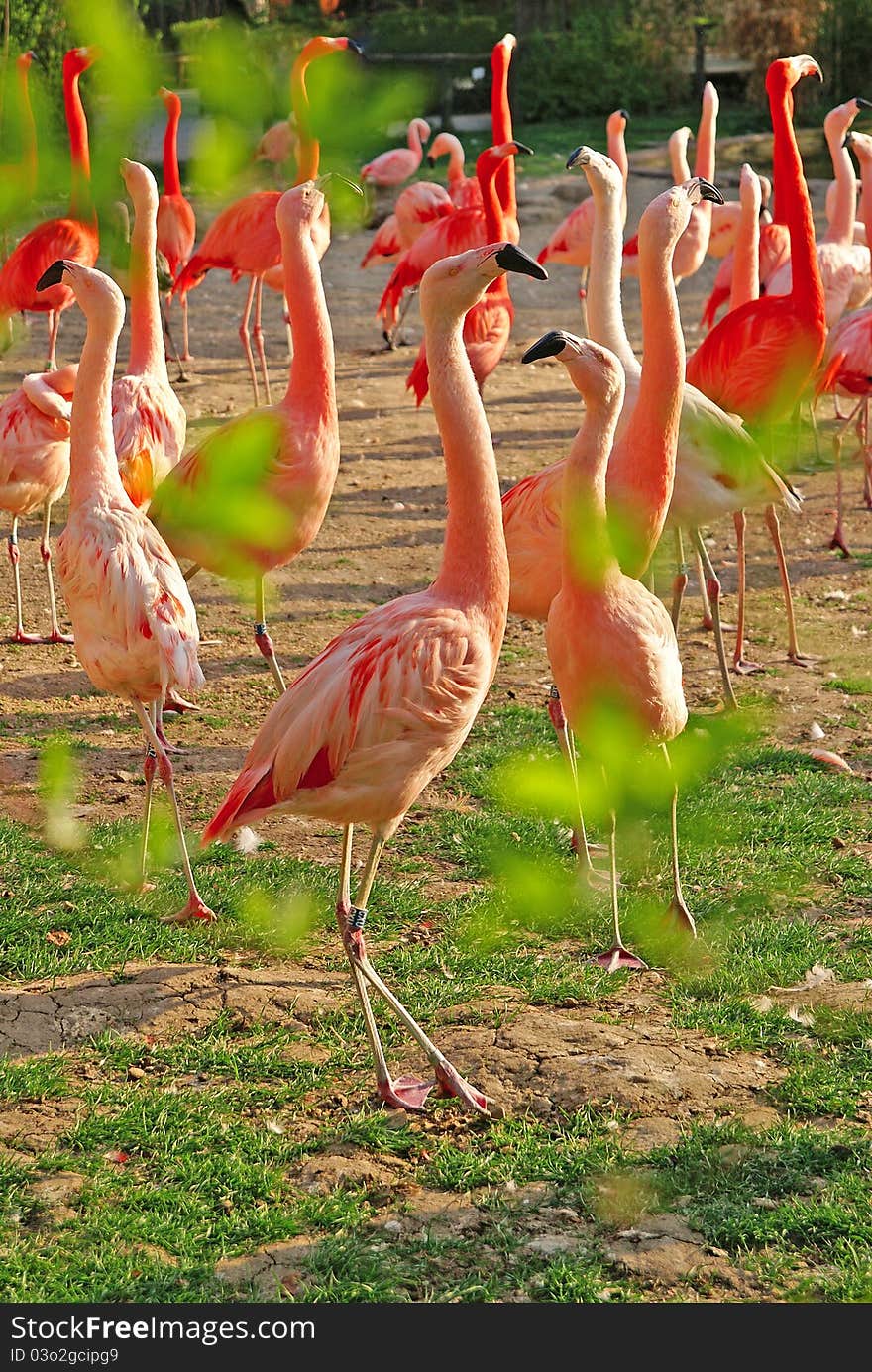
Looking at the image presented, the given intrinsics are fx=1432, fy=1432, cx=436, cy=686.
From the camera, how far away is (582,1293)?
7.72ft

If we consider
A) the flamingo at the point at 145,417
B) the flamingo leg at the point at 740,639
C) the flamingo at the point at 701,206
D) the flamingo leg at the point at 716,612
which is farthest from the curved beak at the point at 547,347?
the flamingo at the point at 701,206

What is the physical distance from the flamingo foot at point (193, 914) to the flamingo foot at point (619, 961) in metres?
0.97

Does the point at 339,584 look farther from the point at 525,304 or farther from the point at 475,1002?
the point at 525,304

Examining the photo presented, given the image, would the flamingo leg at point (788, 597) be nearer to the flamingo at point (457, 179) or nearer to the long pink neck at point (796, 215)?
the long pink neck at point (796, 215)

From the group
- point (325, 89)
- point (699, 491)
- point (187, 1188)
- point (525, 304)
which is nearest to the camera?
point (325, 89)

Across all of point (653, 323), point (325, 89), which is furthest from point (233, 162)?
point (653, 323)

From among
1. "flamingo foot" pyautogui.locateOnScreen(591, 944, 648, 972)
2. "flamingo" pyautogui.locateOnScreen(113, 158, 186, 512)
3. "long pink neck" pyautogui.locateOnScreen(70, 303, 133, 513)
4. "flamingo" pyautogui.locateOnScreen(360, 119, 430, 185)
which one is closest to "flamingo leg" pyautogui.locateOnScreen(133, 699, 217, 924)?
"long pink neck" pyautogui.locateOnScreen(70, 303, 133, 513)

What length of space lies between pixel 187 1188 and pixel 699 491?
9.36 feet

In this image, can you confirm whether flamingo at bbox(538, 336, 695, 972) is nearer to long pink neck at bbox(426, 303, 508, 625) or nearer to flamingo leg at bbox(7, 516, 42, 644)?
long pink neck at bbox(426, 303, 508, 625)

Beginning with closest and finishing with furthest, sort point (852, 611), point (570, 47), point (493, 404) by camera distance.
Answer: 1. point (852, 611)
2. point (493, 404)
3. point (570, 47)

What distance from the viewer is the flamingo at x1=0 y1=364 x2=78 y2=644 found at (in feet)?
17.8

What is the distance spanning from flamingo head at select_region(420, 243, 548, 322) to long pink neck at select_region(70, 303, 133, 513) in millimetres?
1400

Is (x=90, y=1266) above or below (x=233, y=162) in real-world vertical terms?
below

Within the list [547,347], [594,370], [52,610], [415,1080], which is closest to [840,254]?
[52,610]
